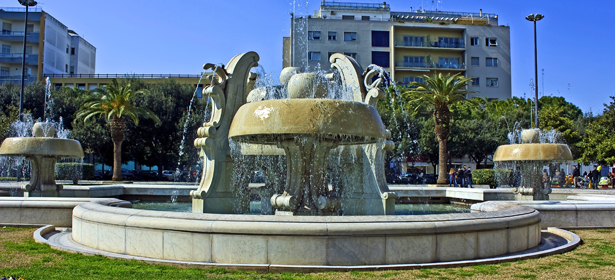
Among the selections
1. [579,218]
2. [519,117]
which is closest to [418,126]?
[519,117]

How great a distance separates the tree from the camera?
1235 inches

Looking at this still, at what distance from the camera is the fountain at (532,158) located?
474 inches

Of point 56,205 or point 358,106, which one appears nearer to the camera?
point 358,106

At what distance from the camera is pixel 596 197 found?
43.5 feet

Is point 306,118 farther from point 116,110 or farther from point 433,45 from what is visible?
point 433,45

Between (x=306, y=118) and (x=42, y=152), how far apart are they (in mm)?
8351

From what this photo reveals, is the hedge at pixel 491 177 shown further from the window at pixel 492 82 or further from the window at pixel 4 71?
the window at pixel 4 71

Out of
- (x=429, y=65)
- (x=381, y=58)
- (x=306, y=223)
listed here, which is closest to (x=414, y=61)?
(x=429, y=65)

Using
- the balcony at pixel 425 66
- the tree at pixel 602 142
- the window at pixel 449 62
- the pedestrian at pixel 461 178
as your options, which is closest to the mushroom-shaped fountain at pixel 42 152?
the pedestrian at pixel 461 178

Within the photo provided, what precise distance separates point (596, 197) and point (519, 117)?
35.4 m

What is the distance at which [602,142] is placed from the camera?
31.8m

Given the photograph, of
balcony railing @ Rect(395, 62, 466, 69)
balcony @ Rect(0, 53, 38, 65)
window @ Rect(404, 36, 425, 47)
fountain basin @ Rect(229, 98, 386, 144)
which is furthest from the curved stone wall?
balcony @ Rect(0, 53, 38, 65)

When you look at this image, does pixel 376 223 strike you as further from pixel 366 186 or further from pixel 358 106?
pixel 366 186

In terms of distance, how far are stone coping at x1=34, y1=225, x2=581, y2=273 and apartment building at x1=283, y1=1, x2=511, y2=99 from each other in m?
48.2
